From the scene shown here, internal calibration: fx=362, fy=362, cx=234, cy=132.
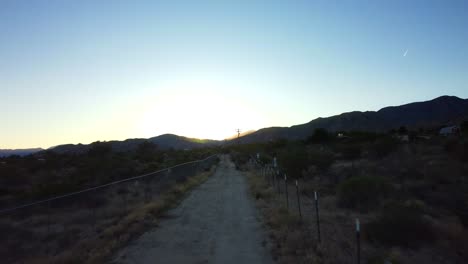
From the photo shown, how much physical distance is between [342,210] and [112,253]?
8884mm

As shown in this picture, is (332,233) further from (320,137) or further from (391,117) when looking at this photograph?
(391,117)

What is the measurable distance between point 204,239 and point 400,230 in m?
5.48

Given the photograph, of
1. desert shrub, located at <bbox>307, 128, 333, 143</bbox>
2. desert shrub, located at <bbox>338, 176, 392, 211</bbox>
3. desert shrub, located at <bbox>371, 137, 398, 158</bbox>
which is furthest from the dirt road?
desert shrub, located at <bbox>307, 128, 333, 143</bbox>

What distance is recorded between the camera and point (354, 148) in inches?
1553

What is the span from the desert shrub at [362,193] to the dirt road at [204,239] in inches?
149

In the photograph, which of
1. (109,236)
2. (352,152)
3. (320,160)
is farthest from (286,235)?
(352,152)

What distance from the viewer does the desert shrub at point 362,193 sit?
14586mm

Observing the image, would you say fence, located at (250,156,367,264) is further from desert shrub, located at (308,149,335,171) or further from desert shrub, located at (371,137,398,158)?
desert shrub, located at (371,137,398,158)

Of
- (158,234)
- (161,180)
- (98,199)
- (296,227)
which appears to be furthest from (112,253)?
(161,180)

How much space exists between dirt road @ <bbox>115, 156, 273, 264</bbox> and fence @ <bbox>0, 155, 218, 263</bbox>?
2.31 m

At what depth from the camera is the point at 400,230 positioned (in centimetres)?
1000

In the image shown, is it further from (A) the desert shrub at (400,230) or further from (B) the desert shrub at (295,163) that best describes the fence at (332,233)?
(B) the desert shrub at (295,163)

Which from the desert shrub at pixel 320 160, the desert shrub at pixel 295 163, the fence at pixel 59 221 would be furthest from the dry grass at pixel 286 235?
the desert shrub at pixel 320 160

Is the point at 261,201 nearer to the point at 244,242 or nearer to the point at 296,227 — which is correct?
the point at 296,227
